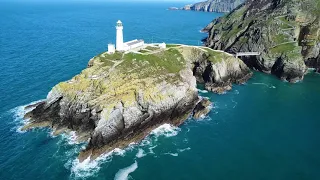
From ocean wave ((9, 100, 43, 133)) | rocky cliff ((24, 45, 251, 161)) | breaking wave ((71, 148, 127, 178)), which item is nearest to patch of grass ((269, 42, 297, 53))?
rocky cliff ((24, 45, 251, 161))

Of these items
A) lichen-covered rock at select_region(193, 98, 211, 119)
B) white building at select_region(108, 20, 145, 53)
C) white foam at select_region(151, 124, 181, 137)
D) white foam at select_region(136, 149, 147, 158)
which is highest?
white building at select_region(108, 20, 145, 53)

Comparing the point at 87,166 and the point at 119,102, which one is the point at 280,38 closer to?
the point at 119,102

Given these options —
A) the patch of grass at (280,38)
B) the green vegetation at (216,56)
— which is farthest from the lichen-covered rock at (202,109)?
the patch of grass at (280,38)

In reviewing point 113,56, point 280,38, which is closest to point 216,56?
point 280,38

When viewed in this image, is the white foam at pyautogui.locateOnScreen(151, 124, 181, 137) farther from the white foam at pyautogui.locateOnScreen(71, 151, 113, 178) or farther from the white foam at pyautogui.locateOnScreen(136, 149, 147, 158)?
the white foam at pyautogui.locateOnScreen(71, 151, 113, 178)

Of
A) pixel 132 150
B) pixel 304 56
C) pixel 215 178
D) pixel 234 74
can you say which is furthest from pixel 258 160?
pixel 304 56

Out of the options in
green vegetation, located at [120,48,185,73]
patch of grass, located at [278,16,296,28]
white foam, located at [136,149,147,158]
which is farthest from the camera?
patch of grass, located at [278,16,296,28]
